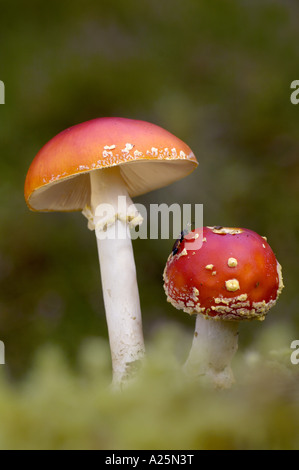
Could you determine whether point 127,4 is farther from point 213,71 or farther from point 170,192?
point 170,192

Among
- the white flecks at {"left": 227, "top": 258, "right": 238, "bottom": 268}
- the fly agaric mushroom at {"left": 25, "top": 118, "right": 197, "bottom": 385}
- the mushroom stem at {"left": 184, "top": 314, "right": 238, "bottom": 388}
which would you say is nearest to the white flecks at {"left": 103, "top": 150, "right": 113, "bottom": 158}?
the fly agaric mushroom at {"left": 25, "top": 118, "right": 197, "bottom": 385}

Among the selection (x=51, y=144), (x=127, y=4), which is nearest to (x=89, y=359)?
(x=51, y=144)

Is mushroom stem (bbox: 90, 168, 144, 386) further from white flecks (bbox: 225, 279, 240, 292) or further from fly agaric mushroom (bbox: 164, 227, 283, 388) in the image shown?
white flecks (bbox: 225, 279, 240, 292)

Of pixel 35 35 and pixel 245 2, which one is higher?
pixel 245 2

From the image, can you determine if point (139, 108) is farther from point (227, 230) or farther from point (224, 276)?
point (224, 276)

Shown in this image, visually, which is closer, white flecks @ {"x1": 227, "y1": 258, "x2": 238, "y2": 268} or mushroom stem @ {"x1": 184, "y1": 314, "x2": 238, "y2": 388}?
white flecks @ {"x1": 227, "y1": 258, "x2": 238, "y2": 268}

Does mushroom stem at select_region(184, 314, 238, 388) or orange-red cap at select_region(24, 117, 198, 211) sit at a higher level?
orange-red cap at select_region(24, 117, 198, 211)
